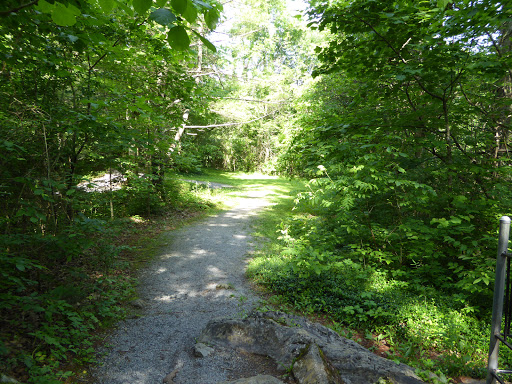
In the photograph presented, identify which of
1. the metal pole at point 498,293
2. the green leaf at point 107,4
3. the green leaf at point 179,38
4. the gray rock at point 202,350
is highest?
the green leaf at point 107,4

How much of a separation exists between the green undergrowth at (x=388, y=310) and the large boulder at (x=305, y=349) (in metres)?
0.65

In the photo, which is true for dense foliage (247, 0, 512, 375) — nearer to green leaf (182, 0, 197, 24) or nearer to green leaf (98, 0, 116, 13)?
green leaf (182, 0, 197, 24)

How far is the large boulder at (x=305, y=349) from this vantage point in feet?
8.31

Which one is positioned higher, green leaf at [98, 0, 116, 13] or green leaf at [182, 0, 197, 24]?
green leaf at [98, 0, 116, 13]

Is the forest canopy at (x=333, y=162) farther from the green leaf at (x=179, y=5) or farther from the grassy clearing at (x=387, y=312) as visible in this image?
the green leaf at (x=179, y=5)

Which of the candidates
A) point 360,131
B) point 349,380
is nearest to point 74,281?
point 349,380

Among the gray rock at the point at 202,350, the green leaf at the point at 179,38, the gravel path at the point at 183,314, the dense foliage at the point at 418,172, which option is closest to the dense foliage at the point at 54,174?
the gravel path at the point at 183,314

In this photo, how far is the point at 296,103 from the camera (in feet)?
35.4

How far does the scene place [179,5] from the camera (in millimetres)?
1181

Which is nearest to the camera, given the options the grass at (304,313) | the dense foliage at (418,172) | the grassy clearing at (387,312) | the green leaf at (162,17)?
the green leaf at (162,17)

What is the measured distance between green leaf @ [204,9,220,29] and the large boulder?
272cm

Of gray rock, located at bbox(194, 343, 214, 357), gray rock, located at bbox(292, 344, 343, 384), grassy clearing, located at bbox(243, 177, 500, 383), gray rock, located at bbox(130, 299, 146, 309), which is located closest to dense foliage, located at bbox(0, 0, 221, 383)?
gray rock, located at bbox(130, 299, 146, 309)

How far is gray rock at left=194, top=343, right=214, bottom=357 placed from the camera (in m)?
3.09

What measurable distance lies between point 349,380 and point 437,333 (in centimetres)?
213
